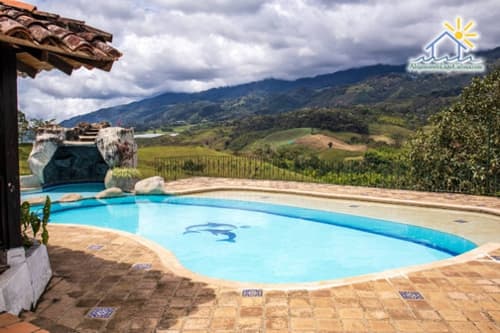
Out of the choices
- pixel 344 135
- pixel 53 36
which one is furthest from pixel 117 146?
pixel 344 135

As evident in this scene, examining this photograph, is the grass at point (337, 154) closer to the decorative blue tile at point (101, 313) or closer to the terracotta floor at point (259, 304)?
the terracotta floor at point (259, 304)

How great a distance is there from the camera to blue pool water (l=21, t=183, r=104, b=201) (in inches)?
554

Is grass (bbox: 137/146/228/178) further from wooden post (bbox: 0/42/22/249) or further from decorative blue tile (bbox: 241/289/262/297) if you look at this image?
wooden post (bbox: 0/42/22/249)

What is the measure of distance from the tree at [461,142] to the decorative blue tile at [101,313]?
12.7m

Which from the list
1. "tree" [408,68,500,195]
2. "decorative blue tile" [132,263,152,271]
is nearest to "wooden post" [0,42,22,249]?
"decorative blue tile" [132,263,152,271]

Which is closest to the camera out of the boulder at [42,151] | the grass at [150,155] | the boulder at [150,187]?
the boulder at [150,187]

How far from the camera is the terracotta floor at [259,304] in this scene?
12.3 ft

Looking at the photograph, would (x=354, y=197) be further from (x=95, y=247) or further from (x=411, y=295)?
(x=95, y=247)

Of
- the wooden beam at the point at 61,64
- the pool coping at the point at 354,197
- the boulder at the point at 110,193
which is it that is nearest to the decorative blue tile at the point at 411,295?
the wooden beam at the point at 61,64

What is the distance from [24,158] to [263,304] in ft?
63.0

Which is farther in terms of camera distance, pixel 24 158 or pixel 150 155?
pixel 150 155

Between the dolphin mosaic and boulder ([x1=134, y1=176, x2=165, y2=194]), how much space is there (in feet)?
11.6

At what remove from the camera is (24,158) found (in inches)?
759

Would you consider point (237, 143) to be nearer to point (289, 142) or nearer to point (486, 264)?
point (289, 142)
